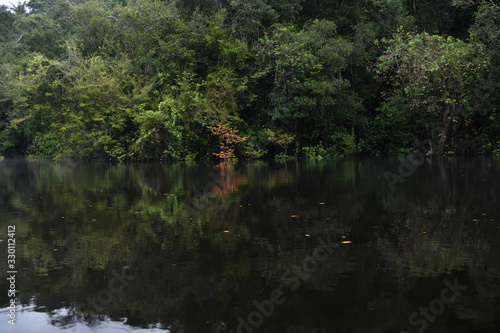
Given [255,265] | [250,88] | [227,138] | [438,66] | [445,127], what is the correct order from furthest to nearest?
1. [250,88]
2. [227,138]
3. [445,127]
4. [438,66]
5. [255,265]

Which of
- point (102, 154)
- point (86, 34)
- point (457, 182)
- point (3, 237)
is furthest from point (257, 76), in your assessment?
point (3, 237)

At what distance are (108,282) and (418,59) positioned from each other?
64.1 feet

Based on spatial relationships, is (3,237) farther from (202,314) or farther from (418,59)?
(418,59)

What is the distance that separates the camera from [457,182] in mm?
12211

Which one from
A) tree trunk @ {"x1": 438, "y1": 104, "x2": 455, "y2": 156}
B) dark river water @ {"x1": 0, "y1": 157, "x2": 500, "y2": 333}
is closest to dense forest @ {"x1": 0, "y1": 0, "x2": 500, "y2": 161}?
tree trunk @ {"x1": 438, "y1": 104, "x2": 455, "y2": 156}

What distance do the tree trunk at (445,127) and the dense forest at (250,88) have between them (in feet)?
0.24

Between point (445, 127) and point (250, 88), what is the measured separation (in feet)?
34.1

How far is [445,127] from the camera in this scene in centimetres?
2461

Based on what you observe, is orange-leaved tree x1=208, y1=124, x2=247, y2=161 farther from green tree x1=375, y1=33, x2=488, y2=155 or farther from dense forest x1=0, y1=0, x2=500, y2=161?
green tree x1=375, y1=33, x2=488, y2=155

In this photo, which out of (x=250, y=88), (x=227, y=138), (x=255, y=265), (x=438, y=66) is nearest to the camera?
(x=255, y=265)

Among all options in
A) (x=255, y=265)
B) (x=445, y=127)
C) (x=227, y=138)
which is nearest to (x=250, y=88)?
(x=227, y=138)

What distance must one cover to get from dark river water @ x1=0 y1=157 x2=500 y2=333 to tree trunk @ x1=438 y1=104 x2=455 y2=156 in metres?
15.5

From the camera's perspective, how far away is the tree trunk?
2395 cm

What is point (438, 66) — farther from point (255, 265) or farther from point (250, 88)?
point (255, 265)
